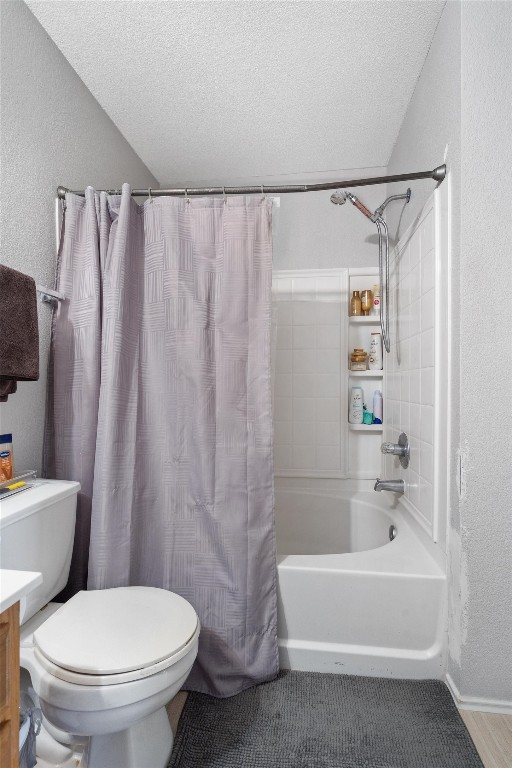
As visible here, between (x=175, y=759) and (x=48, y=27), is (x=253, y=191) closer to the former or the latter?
(x=48, y=27)

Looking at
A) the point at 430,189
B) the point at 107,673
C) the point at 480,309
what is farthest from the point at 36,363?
the point at 430,189

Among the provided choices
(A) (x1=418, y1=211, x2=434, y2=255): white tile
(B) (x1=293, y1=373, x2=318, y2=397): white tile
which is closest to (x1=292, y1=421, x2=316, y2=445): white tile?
(B) (x1=293, y1=373, x2=318, y2=397): white tile

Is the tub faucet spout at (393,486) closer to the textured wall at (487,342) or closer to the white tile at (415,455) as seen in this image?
the white tile at (415,455)

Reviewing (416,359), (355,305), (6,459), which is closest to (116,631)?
(6,459)

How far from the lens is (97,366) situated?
1.69 metres

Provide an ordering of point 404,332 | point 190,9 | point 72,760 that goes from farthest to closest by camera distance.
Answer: point 404,332 → point 190,9 → point 72,760

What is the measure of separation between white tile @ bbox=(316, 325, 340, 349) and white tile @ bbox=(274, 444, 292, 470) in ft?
2.23

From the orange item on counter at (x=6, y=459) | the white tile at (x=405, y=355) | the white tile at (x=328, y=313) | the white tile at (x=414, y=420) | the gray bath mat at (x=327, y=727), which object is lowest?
the gray bath mat at (x=327, y=727)

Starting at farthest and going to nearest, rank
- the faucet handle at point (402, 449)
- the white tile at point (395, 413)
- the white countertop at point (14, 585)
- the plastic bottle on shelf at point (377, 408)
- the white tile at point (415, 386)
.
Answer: the plastic bottle on shelf at point (377, 408)
the white tile at point (395, 413)
the faucet handle at point (402, 449)
the white tile at point (415, 386)
the white countertop at point (14, 585)

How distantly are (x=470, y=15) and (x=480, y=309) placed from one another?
38.1 inches

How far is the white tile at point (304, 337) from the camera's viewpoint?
2.74m

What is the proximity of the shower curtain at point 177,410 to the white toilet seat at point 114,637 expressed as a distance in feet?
0.88

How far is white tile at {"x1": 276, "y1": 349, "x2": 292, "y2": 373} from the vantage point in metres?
2.77

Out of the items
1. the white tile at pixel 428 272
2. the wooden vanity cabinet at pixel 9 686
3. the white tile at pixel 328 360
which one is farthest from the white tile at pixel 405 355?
the wooden vanity cabinet at pixel 9 686
